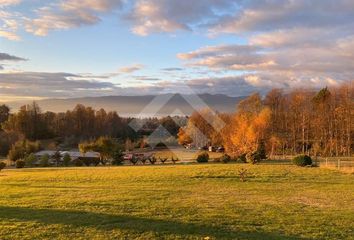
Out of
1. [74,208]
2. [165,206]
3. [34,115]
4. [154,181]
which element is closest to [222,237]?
[165,206]

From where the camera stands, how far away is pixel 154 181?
80.9 ft

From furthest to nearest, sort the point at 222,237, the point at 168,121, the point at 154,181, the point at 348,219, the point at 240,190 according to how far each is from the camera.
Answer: the point at 168,121, the point at 154,181, the point at 240,190, the point at 348,219, the point at 222,237

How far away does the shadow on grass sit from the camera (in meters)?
9.77

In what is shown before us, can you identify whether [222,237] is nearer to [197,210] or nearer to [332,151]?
[197,210]

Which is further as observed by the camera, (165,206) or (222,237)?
(165,206)

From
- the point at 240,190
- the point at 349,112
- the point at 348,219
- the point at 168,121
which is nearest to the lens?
the point at 348,219

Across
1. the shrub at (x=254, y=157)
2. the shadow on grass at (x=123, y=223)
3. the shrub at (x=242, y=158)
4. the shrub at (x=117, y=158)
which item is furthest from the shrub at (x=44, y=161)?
the shadow on grass at (x=123, y=223)

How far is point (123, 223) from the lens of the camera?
429 inches

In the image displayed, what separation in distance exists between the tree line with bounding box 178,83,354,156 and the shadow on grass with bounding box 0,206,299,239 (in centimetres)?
4574

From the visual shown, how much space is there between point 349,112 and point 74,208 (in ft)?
182

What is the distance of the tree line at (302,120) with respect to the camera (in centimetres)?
6016

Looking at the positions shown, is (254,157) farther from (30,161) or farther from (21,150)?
(21,150)

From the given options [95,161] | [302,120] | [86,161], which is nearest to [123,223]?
[86,161]

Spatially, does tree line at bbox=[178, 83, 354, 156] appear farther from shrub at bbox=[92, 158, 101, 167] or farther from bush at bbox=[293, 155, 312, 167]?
bush at bbox=[293, 155, 312, 167]
